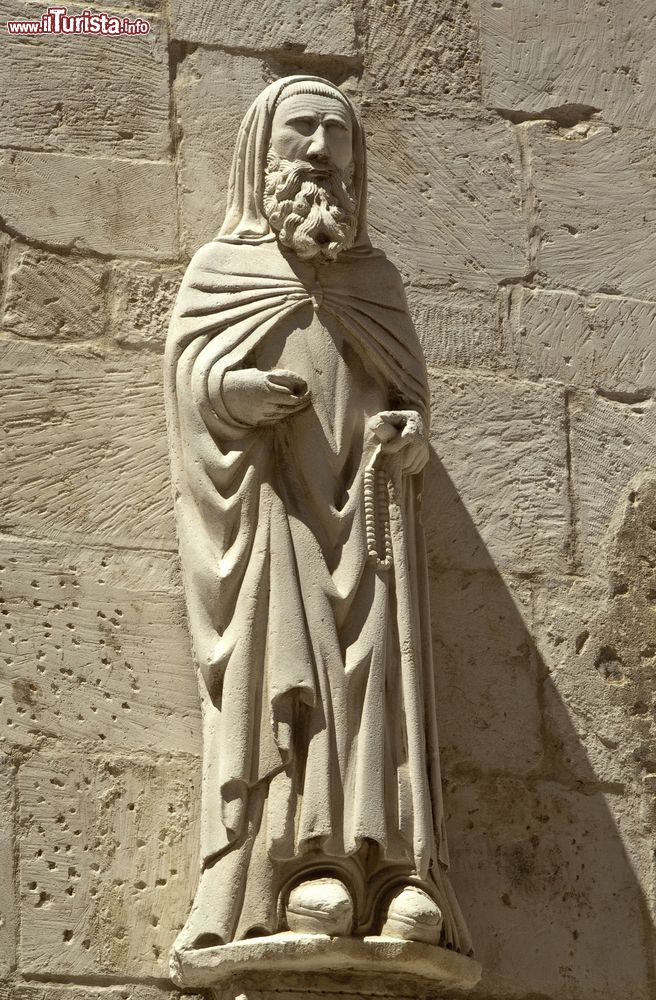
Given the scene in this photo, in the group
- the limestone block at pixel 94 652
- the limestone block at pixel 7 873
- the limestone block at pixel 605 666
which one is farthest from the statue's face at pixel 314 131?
the limestone block at pixel 7 873

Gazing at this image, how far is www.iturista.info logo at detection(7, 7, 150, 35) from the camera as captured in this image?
5480mm

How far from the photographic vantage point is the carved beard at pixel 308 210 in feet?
15.8

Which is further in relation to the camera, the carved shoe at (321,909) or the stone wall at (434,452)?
the stone wall at (434,452)

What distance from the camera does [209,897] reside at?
4402 mm

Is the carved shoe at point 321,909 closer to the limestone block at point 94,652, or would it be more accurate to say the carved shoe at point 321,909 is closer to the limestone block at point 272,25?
the limestone block at point 94,652

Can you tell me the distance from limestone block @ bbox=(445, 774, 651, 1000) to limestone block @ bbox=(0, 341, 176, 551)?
95 cm

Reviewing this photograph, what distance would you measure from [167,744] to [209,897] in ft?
1.82

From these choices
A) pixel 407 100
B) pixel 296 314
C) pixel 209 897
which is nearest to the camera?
pixel 209 897

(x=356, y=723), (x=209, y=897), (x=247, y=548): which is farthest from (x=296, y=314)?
(x=209, y=897)

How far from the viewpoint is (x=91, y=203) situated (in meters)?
5.34

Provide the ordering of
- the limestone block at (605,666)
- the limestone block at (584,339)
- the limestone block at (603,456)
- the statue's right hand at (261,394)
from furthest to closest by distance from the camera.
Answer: the limestone block at (584,339), the limestone block at (603,456), the limestone block at (605,666), the statue's right hand at (261,394)

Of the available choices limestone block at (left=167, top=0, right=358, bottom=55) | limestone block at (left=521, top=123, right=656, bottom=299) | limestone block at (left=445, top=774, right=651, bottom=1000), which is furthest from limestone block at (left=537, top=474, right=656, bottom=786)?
limestone block at (left=167, top=0, right=358, bottom=55)

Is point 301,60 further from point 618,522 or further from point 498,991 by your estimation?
point 498,991

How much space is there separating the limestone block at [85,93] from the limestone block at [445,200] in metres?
0.55
